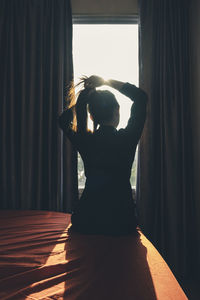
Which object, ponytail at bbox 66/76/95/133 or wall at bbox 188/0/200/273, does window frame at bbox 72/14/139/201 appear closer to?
Result: wall at bbox 188/0/200/273

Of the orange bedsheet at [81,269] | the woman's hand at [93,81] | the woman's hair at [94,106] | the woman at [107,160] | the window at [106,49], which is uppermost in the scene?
the window at [106,49]

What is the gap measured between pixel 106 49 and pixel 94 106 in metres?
1.81

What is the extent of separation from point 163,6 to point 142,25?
0.27 m

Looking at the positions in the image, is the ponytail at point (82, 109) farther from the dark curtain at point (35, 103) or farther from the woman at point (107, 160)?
the dark curtain at point (35, 103)

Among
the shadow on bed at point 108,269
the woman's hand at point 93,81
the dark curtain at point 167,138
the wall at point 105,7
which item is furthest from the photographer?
the wall at point 105,7

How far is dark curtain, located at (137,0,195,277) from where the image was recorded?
101 inches

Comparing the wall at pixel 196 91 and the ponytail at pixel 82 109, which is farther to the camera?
the wall at pixel 196 91

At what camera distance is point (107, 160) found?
47.9 inches

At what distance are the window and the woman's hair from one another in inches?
58.1

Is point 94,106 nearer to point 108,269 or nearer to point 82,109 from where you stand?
point 82,109

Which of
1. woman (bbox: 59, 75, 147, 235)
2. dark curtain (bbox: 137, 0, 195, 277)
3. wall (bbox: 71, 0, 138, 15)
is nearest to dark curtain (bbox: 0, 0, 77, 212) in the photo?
wall (bbox: 71, 0, 138, 15)

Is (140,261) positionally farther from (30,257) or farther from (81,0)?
(81,0)

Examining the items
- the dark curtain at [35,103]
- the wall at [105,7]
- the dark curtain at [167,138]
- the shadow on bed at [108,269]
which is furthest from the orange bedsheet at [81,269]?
the wall at [105,7]

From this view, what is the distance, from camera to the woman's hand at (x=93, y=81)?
1.33 meters
